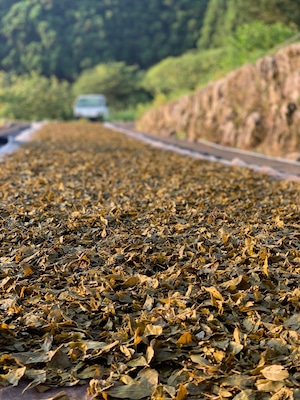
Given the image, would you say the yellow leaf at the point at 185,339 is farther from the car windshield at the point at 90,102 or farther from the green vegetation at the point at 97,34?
the green vegetation at the point at 97,34

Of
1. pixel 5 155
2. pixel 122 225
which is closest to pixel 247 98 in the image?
pixel 5 155

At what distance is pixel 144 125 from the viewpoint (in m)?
16.2

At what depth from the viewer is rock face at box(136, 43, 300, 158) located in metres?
8.22

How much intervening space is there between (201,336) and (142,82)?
31.8 meters

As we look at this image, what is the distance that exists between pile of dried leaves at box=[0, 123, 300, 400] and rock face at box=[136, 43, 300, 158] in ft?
14.9

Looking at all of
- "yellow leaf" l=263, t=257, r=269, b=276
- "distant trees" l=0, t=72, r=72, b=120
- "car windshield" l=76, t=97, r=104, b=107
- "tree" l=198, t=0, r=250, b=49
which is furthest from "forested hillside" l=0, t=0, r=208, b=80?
"yellow leaf" l=263, t=257, r=269, b=276

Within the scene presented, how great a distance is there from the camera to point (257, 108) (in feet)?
30.3

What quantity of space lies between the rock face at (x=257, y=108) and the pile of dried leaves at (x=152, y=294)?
4.53 m

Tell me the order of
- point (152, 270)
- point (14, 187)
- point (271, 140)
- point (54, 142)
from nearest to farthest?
point (152, 270), point (14, 187), point (271, 140), point (54, 142)

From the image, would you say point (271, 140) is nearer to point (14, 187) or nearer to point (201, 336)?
point (14, 187)

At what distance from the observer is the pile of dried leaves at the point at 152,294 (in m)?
1.58

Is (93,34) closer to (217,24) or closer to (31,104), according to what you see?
(217,24)

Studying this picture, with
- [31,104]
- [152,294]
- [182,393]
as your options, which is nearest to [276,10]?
[31,104]

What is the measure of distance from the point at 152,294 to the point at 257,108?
7766 mm
